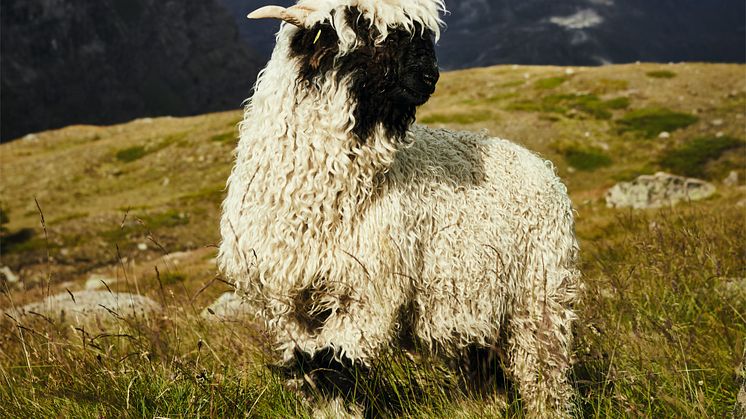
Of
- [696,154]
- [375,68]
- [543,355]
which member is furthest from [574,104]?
[375,68]

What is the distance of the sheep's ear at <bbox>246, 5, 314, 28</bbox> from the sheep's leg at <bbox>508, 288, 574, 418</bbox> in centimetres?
317

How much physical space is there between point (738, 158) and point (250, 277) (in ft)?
130

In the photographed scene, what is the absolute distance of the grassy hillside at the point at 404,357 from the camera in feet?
14.2

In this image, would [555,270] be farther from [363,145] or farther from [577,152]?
[577,152]

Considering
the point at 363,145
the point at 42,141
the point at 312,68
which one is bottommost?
the point at 42,141

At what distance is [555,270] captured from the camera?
217 inches

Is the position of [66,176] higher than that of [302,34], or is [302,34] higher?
[302,34]

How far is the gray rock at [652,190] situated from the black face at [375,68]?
23269 millimetres

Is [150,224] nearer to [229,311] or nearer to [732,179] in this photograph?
[229,311]

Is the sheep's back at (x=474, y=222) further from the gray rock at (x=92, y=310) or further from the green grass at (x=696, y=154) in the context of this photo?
the green grass at (x=696, y=154)

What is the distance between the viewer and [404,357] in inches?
197

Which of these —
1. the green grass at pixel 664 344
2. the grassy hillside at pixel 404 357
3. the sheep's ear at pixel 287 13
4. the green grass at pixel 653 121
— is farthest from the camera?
the green grass at pixel 653 121

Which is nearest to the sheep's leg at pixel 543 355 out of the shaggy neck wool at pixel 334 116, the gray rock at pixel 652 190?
the shaggy neck wool at pixel 334 116

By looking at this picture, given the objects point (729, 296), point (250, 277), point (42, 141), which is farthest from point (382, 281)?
point (42, 141)
